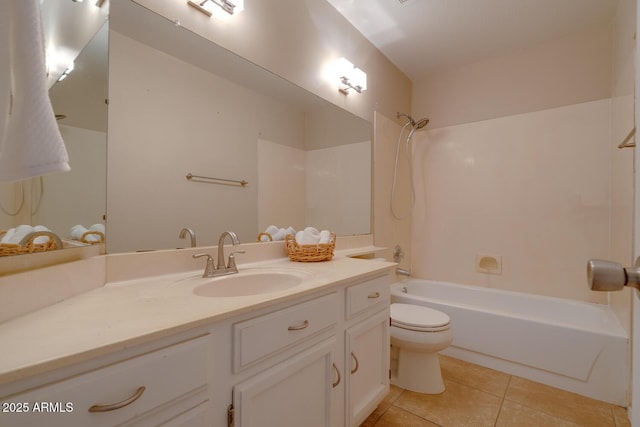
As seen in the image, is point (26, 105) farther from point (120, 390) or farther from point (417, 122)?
point (417, 122)

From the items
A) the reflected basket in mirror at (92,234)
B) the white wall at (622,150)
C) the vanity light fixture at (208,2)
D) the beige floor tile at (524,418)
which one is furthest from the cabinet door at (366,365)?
the vanity light fixture at (208,2)

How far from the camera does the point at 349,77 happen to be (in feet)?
6.31

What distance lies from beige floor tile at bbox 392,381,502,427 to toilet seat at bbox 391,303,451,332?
1.28 ft

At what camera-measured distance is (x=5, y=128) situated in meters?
0.49

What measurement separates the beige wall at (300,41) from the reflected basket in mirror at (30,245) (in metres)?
0.89

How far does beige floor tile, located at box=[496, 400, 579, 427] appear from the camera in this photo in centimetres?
137

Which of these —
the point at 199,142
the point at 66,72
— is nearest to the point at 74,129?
the point at 66,72

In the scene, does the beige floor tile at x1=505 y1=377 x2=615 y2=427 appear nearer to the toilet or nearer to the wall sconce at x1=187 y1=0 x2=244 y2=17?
the toilet

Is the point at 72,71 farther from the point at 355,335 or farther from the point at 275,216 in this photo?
the point at 355,335

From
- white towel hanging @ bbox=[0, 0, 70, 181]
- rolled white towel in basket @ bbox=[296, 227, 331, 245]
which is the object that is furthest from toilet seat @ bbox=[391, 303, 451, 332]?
white towel hanging @ bbox=[0, 0, 70, 181]

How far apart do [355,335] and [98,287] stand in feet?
3.08

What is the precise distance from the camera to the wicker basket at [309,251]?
55.9 inches

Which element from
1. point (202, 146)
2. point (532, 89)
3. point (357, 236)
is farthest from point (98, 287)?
point (532, 89)

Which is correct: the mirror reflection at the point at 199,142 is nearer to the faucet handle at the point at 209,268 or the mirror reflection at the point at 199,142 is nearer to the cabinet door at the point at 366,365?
the faucet handle at the point at 209,268
